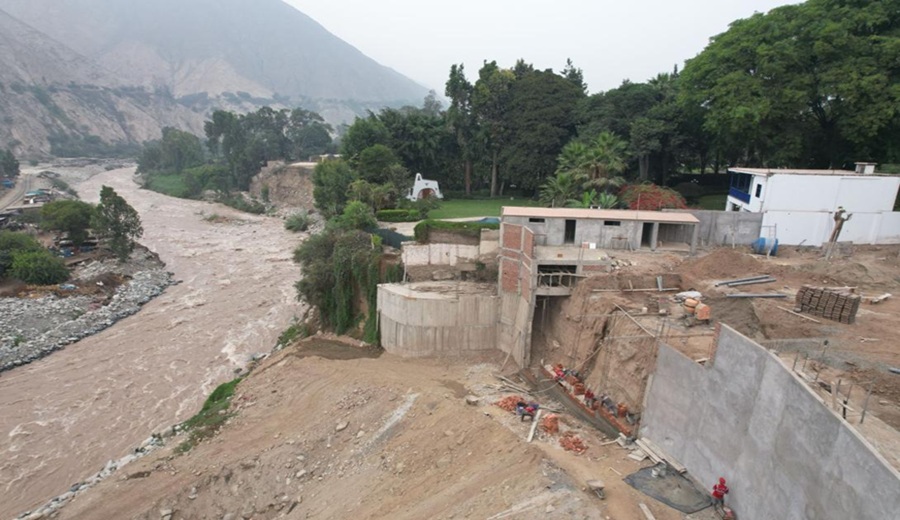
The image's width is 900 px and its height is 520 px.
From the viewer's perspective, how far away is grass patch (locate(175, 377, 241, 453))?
65.4 feet

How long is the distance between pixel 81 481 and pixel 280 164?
64619 millimetres

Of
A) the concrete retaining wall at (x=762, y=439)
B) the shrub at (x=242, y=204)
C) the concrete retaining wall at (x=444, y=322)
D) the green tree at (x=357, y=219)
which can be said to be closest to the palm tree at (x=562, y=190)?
the concrete retaining wall at (x=444, y=322)

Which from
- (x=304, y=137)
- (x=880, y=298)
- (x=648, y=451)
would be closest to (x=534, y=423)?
(x=648, y=451)

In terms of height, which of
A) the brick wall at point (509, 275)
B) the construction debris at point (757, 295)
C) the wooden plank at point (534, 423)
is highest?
the construction debris at point (757, 295)

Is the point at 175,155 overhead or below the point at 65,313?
overhead

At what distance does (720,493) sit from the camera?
12.6 meters

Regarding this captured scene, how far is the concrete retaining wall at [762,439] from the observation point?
8.93 metres

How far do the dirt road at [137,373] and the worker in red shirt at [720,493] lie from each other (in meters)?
21.4

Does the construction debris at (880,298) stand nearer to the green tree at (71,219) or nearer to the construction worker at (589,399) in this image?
the construction worker at (589,399)

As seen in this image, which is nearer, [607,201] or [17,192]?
[607,201]

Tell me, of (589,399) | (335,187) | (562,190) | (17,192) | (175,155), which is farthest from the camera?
(175,155)

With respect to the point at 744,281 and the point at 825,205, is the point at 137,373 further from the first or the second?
the point at 825,205

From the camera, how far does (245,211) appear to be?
70000 mm

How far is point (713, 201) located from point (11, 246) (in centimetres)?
5320
